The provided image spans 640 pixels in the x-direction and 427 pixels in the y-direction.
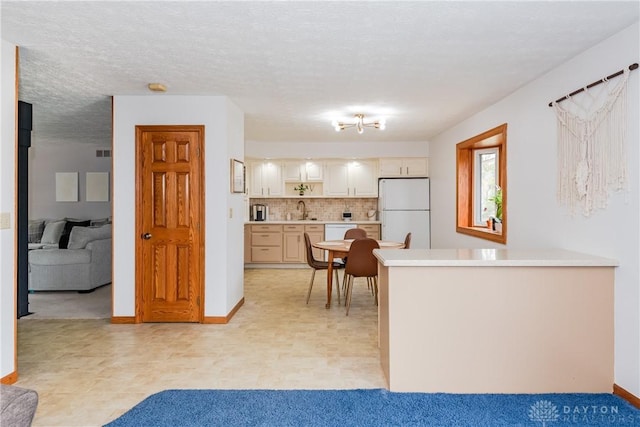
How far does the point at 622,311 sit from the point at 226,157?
3477 millimetres

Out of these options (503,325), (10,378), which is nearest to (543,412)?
(503,325)

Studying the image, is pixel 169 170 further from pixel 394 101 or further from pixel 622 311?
pixel 622 311

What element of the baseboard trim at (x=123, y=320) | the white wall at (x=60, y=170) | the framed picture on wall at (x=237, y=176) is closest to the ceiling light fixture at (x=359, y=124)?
the framed picture on wall at (x=237, y=176)

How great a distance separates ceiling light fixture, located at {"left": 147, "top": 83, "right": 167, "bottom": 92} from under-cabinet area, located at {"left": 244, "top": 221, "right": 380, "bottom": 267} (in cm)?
396

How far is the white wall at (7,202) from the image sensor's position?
2703mm

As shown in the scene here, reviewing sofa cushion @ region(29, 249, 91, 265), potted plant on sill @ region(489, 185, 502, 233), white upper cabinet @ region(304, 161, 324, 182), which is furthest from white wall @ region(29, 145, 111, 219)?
potted plant on sill @ region(489, 185, 502, 233)

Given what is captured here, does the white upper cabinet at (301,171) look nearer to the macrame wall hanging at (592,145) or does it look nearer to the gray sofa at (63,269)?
the gray sofa at (63,269)

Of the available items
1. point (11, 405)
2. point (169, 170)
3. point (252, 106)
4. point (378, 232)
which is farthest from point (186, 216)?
point (378, 232)

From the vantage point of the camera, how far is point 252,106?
4.60 meters

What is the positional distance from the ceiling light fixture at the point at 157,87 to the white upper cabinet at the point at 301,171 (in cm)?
402

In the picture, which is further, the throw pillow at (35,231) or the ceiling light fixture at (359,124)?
the throw pillow at (35,231)

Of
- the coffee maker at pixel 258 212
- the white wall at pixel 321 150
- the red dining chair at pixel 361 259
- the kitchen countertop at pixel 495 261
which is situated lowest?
the red dining chair at pixel 361 259

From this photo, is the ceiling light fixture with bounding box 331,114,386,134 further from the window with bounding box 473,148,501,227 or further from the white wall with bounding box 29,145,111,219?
the white wall with bounding box 29,145,111,219

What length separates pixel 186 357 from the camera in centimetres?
326
